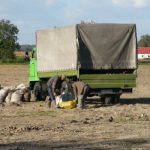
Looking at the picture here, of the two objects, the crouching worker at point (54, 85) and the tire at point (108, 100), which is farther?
the tire at point (108, 100)

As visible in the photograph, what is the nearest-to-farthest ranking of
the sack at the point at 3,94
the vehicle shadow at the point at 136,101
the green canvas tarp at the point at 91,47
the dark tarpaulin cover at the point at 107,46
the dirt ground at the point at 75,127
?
the dirt ground at the point at 75,127, the green canvas tarp at the point at 91,47, the dark tarpaulin cover at the point at 107,46, the sack at the point at 3,94, the vehicle shadow at the point at 136,101

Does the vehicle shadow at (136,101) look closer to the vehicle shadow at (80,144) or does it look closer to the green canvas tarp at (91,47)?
the green canvas tarp at (91,47)

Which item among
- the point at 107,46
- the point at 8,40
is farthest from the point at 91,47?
A: the point at 8,40

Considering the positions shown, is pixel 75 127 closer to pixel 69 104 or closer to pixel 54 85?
pixel 69 104

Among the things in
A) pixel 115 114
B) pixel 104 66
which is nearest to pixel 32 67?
pixel 104 66

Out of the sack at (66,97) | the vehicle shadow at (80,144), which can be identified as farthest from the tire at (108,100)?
the vehicle shadow at (80,144)

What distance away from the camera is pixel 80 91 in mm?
22375

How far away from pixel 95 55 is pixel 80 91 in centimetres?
242

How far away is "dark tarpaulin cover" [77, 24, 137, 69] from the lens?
2422cm

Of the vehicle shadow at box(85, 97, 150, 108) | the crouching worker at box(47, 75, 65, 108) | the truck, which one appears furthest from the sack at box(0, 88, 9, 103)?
the vehicle shadow at box(85, 97, 150, 108)

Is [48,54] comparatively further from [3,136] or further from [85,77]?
[3,136]

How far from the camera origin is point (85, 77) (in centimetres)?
2355

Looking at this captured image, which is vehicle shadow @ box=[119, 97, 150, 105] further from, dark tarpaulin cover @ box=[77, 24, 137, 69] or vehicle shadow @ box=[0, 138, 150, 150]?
vehicle shadow @ box=[0, 138, 150, 150]

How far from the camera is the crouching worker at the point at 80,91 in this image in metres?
22.2
